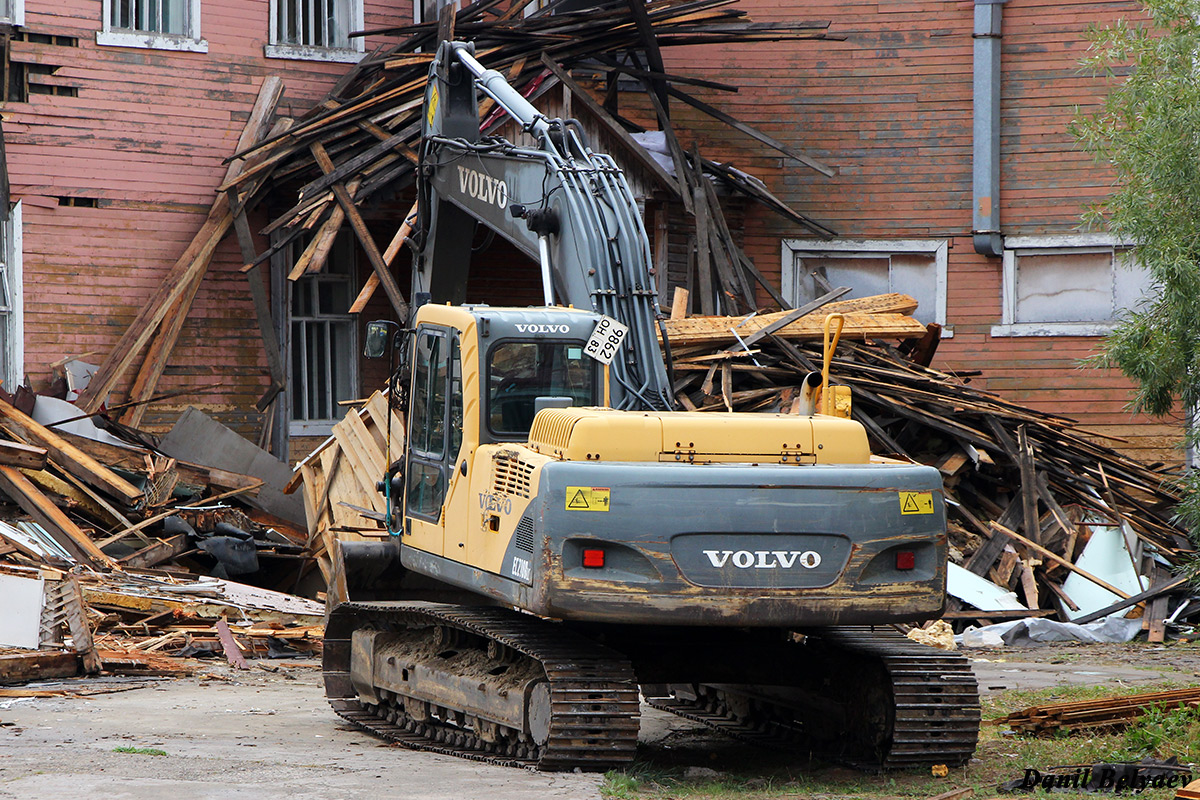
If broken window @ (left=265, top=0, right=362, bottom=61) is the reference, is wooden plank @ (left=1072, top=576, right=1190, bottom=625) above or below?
below

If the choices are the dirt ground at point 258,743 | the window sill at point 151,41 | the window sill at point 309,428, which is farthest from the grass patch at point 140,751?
the window sill at point 151,41

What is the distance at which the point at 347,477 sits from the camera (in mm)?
14984

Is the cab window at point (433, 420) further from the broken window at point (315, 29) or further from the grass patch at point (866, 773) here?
the broken window at point (315, 29)

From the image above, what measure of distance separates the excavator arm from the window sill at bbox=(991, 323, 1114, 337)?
9659mm

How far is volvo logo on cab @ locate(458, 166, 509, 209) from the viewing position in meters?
10.6

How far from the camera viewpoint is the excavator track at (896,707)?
8125 millimetres

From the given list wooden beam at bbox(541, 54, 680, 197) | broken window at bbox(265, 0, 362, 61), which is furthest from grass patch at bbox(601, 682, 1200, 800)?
broken window at bbox(265, 0, 362, 61)

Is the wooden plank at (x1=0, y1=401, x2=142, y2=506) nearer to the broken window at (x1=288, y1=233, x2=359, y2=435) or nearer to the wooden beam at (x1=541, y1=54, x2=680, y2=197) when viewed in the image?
the broken window at (x1=288, y1=233, x2=359, y2=435)

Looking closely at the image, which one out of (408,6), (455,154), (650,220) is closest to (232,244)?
(408,6)

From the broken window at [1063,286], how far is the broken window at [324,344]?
8213mm

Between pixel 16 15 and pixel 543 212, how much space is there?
31.7ft

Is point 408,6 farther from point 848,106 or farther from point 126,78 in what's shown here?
point 848,106

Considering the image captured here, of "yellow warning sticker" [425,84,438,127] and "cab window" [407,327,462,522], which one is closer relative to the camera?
"cab window" [407,327,462,522]

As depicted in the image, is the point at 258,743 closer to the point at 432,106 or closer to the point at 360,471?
the point at 432,106
